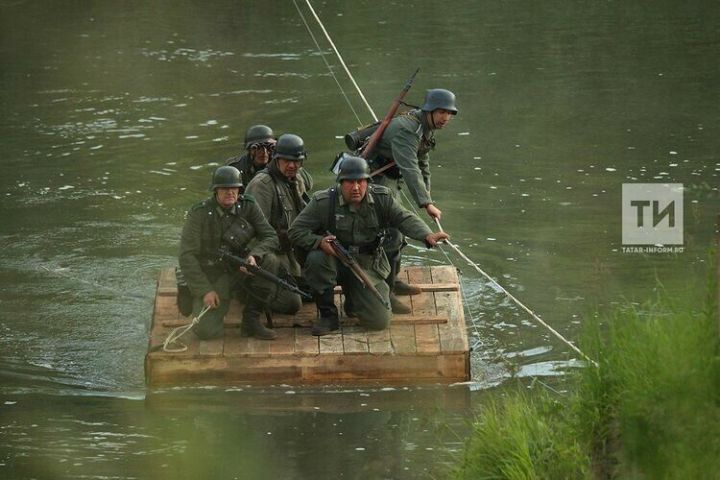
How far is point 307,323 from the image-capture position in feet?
37.2

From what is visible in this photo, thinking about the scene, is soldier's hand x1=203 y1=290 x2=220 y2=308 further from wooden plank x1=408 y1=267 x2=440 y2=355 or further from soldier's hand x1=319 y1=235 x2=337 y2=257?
wooden plank x1=408 y1=267 x2=440 y2=355

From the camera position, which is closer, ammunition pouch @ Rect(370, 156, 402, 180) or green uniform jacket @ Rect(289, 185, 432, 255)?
green uniform jacket @ Rect(289, 185, 432, 255)

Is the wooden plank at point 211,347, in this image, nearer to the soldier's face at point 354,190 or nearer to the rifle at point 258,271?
the rifle at point 258,271

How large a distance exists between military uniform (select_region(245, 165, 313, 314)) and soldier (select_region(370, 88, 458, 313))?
2.11 feet

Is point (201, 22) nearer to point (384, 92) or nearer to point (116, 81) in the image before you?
point (116, 81)

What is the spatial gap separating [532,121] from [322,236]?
937 centimetres

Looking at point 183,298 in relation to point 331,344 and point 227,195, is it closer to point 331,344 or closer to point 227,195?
point 227,195

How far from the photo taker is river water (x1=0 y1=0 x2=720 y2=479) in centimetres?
1020

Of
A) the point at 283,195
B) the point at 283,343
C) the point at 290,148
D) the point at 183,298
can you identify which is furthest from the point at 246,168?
the point at 283,343

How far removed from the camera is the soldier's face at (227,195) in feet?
35.6

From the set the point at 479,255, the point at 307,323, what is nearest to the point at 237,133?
the point at 479,255

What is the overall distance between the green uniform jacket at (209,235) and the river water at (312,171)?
2.71 feet

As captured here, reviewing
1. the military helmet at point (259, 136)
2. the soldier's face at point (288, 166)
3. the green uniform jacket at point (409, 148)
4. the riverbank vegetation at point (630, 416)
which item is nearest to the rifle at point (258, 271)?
the soldier's face at point (288, 166)

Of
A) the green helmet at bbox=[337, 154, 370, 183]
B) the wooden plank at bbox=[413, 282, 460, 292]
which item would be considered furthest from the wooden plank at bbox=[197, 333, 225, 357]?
the wooden plank at bbox=[413, 282, 460, 292]
